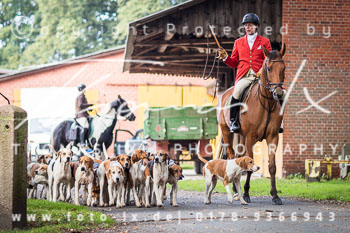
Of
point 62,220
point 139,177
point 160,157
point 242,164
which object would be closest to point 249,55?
point 242,164

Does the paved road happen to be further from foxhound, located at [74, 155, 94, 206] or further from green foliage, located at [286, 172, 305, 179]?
green foliage, located at [286, 172, 305, 179]

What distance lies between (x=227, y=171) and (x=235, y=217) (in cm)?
227

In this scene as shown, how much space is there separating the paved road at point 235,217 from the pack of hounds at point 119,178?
352 mm

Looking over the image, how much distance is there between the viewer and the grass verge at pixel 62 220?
866 centimetres

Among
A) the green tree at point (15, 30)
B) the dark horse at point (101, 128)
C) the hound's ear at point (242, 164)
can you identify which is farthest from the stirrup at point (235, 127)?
the green tree at point (15, 30)

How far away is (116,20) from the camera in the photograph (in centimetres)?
5375

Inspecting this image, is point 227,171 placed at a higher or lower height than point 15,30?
lower

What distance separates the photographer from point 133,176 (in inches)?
472

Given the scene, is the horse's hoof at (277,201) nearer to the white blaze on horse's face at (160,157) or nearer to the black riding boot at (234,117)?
the black riding boot at (234,117)

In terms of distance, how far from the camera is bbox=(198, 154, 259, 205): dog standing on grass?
12039 mm

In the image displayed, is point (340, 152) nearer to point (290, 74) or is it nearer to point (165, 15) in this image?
point (290, 74)

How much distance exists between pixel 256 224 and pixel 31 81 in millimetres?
34937

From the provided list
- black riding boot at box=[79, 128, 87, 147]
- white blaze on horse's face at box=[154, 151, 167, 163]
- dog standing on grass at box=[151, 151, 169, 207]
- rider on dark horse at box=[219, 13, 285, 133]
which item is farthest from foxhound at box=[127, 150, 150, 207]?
black riding boot at box=[79, 128, 87, 147]

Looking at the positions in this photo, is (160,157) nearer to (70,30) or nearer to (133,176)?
(133,176)
